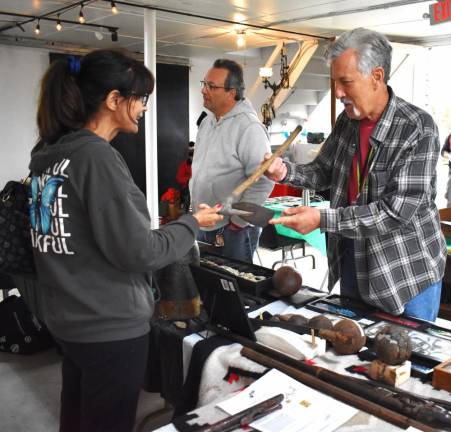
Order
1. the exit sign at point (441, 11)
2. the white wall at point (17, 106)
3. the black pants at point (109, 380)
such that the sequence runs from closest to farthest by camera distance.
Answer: the black pants at point (109, 380) → the exit sign at point (441, 11) → the white wall at point (17, 106)

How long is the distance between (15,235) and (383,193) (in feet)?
3.71

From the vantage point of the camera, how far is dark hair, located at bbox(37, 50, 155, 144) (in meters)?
1.30

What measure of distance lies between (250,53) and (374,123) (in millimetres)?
7624

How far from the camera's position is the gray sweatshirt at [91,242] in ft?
3.99

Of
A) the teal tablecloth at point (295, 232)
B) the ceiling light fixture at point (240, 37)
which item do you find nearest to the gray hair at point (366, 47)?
the teal tablecloth at point (295, 232)

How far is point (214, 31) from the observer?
6355 mm

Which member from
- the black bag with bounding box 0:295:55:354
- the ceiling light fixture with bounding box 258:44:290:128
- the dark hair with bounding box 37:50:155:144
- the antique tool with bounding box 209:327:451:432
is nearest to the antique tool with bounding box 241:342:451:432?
the antique tool with bounding box 209:327:451:432

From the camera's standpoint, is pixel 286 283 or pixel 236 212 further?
pixel 286 283

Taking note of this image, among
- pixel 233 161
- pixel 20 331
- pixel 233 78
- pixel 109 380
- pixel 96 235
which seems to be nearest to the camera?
pixel 96 235

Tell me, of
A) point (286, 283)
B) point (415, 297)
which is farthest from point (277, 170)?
point (415, 297)

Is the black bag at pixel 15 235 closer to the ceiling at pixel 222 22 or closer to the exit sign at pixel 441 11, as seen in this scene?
the exit sign at pixel 441 11

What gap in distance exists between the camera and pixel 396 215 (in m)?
1.59

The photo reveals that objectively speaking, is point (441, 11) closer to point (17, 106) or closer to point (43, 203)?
point (43, 203)

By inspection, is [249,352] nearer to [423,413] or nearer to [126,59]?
[423,413]
